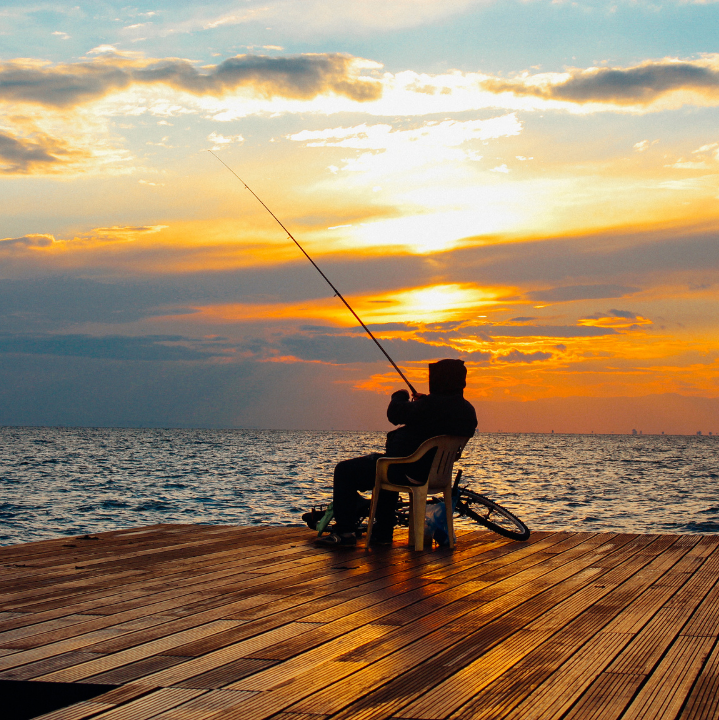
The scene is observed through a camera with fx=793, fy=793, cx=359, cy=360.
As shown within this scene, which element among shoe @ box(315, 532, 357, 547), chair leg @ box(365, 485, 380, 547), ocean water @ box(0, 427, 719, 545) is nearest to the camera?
chair leg @ box(365, 485, 380, 547)

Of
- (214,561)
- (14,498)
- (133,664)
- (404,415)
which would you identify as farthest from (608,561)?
(14,498)

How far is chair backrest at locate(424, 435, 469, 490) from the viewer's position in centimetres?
521

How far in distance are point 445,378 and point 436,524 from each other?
3.35 feet

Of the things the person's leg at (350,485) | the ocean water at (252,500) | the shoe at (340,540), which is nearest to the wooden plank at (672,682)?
the person's leg at (350,485)

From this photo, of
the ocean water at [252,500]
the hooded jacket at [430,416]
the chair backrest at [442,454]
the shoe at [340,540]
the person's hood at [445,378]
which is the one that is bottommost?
the ocean water at [252,500]

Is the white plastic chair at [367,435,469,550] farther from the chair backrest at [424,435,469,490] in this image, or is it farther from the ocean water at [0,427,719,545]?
the ocean water at [0,427,719,545]

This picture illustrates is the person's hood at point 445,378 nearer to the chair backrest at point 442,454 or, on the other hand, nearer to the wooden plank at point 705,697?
the chair backrest at point 442,454

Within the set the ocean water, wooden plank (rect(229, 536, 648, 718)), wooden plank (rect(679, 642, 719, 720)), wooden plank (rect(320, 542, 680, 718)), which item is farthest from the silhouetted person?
the ocean water

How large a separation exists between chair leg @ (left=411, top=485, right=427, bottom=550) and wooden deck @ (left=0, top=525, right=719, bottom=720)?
194mm

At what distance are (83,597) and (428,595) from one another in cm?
162

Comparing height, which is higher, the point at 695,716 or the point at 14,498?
the point at 695,716

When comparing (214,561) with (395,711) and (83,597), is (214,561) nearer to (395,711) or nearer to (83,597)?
(83,597)

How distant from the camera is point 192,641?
2.88m

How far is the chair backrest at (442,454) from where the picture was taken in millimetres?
5206
